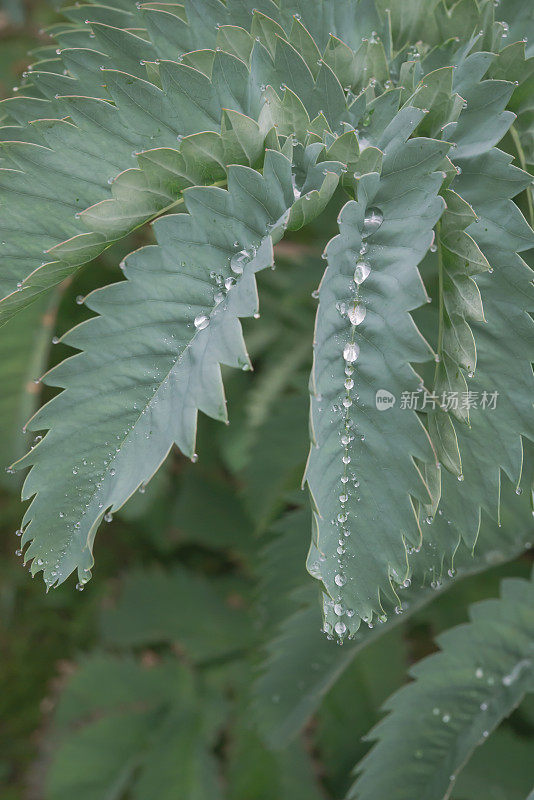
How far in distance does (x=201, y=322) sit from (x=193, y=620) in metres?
1.41

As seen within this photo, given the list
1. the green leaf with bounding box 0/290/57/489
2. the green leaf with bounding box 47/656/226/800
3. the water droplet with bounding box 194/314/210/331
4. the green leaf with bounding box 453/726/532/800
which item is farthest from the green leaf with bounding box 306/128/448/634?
the green leaf with bounding box 47/656/226/800

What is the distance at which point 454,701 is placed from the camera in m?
0.94

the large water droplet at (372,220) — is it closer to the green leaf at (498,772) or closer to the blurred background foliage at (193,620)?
the blurred background foliage at (193,620)

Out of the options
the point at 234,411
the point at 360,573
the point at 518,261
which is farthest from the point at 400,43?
the point at 234,411

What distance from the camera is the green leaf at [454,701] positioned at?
0.90 metres

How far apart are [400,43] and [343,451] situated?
1.85 ft

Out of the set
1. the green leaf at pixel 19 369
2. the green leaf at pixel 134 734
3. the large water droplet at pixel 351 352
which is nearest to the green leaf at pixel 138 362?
the large water droplet at pixel 351 352

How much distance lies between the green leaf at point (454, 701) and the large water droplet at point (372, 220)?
60cm

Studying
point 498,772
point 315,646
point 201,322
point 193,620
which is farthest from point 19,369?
point 498,772

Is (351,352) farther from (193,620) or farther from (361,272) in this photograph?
(193,620)

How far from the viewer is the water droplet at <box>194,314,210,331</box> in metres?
0.64

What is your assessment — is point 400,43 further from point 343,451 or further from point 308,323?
point 308,323

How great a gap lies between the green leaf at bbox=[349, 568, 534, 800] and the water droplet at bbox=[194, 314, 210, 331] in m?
0.62

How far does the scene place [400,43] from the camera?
86cm
